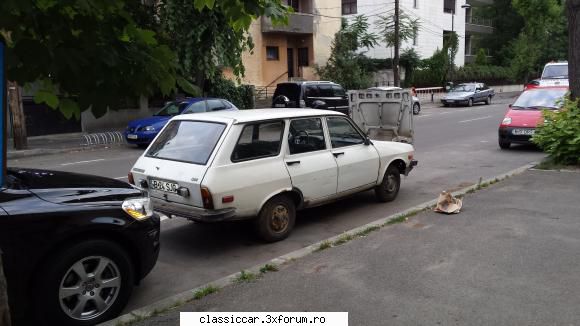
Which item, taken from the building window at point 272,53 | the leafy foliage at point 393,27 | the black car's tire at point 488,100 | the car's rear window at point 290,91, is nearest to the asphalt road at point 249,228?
the car's rear window at point 290,91

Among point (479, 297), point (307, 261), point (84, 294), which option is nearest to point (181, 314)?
point (84, 294)

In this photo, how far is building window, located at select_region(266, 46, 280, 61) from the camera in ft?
111

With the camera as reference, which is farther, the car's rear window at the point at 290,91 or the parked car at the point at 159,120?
the car's rear window at the point at 290,91

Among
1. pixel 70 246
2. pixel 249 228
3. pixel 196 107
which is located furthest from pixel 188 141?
pixel 196 107

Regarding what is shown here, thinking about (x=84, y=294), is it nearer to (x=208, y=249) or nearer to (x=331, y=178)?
(x=208, y=249)

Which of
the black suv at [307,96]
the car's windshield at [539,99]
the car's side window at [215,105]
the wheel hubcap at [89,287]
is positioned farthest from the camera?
the black suv at [307,96]

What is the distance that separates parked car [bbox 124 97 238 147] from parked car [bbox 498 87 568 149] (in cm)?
753

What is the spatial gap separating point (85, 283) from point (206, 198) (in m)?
1.72

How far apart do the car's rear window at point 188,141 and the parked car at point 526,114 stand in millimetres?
9655

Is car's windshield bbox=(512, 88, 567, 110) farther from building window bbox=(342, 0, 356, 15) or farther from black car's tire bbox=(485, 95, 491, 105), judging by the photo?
building window bbox=(342, 0, 356, 15)

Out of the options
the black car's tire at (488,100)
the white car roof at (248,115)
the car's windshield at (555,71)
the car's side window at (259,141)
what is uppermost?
the car's windshield at (555,71)

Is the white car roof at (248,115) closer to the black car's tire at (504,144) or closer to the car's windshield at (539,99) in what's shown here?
the black car's tire at (504,144)

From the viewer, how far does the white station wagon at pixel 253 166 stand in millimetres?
5652

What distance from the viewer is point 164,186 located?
5934 mm
